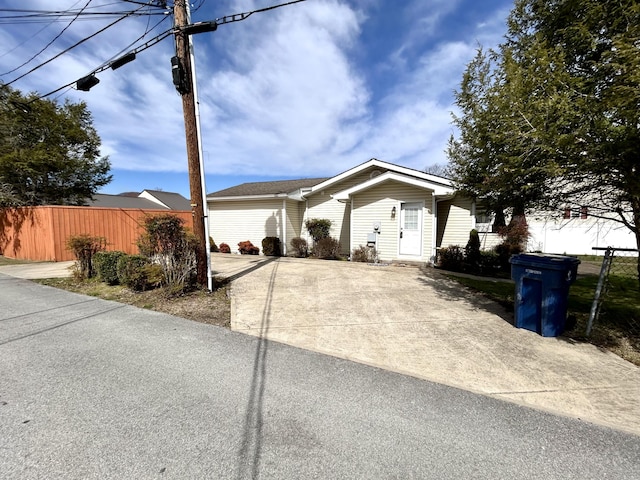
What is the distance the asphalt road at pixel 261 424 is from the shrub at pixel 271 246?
985 cm

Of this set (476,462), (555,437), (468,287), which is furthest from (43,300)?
(468,287)

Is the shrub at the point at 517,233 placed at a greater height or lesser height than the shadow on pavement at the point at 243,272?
greater

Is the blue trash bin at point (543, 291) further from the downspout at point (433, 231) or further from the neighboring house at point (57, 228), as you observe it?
the neighboring house at point (57, 228)

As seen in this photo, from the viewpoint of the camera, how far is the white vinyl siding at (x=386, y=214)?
10.7 metres

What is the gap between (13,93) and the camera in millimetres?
15664

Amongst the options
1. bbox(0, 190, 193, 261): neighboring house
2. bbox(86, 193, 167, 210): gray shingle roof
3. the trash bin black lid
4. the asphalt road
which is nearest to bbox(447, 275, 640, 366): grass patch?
the trash bin black lid

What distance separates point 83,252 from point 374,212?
Answer: 942 cm

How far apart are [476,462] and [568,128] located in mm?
3760

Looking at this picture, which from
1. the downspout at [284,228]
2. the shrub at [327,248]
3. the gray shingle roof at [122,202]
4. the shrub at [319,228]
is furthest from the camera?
the gray shingle roof at [122,202]

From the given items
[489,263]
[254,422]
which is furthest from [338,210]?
[254,422]

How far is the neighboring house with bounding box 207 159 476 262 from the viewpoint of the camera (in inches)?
424

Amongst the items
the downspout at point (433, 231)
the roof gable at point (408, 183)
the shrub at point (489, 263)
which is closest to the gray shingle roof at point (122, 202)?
the roof gable at point (408, 183)

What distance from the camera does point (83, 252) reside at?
27.3 feet

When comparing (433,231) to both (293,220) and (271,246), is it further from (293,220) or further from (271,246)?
(271,246)
